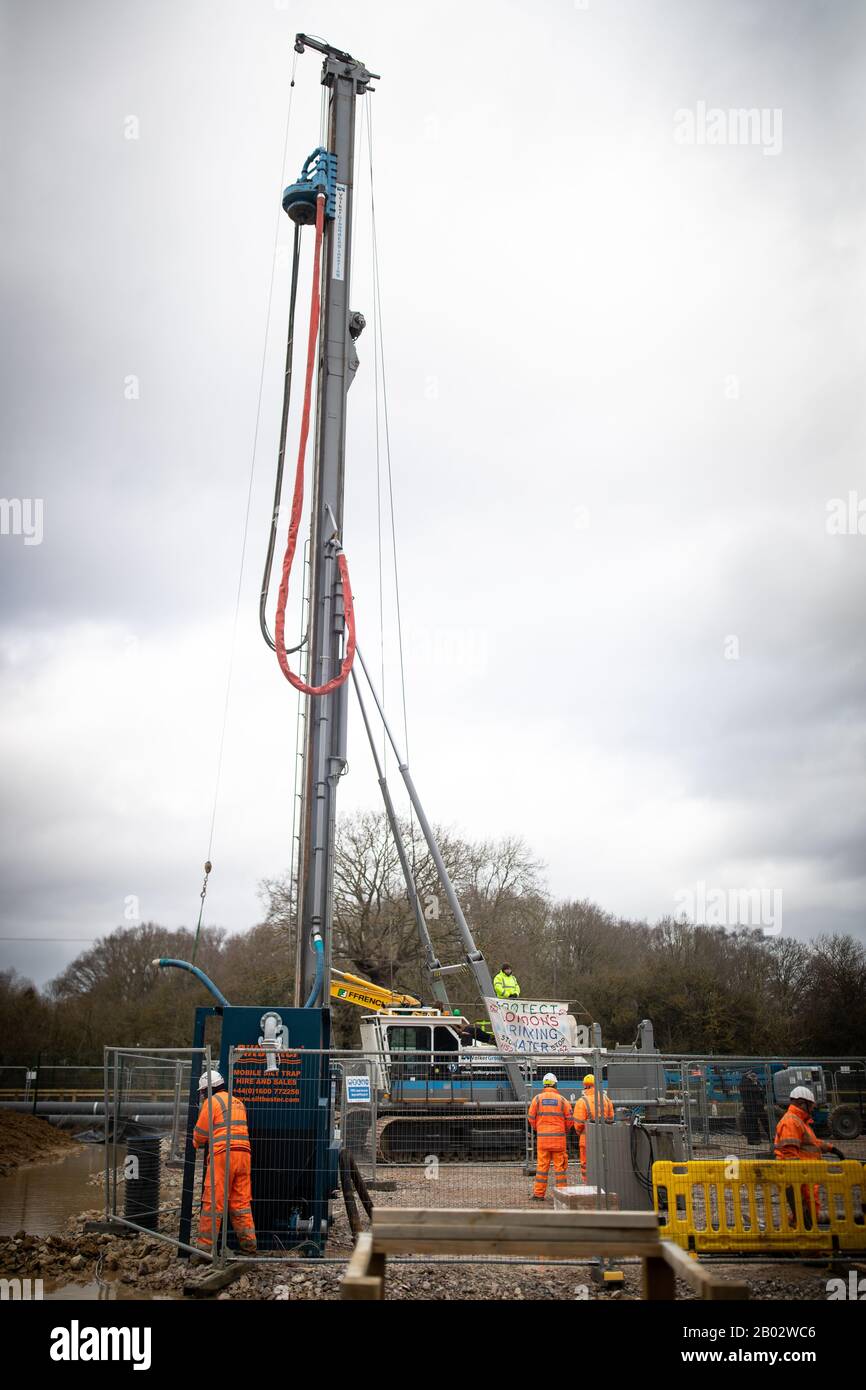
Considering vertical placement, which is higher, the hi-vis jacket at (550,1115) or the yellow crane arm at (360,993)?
the yellow crane arm at (360,993)

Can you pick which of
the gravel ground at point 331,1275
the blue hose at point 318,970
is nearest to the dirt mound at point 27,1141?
the blue hose at point 318,970

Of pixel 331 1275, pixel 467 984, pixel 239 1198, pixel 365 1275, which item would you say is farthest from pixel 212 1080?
pixel 467 984

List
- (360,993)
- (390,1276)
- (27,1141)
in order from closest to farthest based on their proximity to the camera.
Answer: (390,1276) → (360,993) → (27,1141)

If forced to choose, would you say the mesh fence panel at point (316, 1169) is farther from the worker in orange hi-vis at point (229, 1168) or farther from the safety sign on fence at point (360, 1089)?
the safety sign on fence at point (360, 1089)

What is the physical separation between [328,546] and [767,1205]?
9855 millimetres

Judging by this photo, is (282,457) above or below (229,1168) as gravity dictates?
above

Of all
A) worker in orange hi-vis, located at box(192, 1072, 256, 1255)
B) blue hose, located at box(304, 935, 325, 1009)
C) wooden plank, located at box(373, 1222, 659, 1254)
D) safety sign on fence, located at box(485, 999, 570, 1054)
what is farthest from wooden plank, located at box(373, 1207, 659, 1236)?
safety sign on fence, located at box(485, 999, 570, 1054)

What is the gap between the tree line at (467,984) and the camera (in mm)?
38125

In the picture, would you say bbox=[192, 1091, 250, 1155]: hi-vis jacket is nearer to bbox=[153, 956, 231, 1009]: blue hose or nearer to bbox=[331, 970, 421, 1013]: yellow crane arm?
bbox=[153, 956, 231, 1009]: blue hose

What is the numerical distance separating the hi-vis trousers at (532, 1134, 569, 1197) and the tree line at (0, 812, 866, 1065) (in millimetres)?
22210

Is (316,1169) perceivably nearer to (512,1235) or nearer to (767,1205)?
(767,1205)

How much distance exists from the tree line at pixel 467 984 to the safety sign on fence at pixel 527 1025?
15524mm

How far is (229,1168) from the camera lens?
8977 mm
